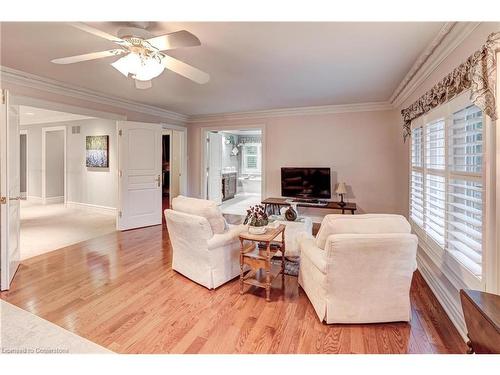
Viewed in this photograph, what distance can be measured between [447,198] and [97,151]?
675cm

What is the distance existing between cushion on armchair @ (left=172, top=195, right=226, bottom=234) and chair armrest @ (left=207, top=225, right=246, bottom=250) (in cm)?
7

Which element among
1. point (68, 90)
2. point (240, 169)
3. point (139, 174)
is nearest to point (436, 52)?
point (68, 90)

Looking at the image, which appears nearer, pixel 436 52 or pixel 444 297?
pixel 444 297

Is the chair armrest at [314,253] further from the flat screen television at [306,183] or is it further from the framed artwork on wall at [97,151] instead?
the framed artwork on wall at [97,151]

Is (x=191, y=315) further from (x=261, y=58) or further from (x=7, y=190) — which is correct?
(x=261, y=58)

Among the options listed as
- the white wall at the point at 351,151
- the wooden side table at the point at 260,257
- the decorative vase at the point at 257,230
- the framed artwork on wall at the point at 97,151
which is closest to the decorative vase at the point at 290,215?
the wooden side table at the point at 260,257

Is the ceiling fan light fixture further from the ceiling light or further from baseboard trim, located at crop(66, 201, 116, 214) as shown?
baseboard trim, located at crop(66, 201, 116, 214)

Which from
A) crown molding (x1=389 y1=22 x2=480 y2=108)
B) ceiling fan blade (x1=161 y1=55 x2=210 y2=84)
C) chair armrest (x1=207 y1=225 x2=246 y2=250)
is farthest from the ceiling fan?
crown molding (x1=389 y1=22 x2=480 y2=108)

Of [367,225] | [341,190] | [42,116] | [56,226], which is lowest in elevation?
[56,226]

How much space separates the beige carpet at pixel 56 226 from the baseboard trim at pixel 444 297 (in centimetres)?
470

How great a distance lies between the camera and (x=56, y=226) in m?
4.98

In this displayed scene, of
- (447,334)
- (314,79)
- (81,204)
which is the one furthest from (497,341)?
→ (81,204)

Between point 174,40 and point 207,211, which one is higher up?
point 174,40

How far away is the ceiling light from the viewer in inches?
83.9
